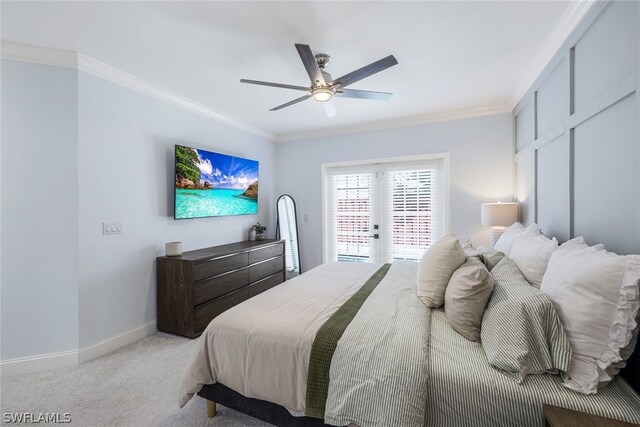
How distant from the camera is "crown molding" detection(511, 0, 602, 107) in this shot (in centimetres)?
167

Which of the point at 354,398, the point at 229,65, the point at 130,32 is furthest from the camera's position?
the point at 229,65

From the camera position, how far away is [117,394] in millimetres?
1894

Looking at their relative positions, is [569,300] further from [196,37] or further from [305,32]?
[196,37]

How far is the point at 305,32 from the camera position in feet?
6.51

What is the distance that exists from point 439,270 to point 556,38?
6.53ft

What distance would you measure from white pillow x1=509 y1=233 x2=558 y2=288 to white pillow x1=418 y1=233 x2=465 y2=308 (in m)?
0.35

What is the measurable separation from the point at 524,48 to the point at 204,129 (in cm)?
350

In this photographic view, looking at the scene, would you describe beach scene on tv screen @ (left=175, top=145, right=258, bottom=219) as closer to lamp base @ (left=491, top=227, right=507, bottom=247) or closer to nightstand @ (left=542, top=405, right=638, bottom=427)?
nightstand @ (left=542, top=405, right=638, bottom=427)

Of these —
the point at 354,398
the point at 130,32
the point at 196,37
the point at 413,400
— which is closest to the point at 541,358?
the point at 413,400

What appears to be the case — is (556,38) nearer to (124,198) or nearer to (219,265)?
(219,265)

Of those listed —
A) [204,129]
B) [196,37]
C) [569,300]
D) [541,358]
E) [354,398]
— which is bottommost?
[354,398]

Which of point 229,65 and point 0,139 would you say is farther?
point 229,65

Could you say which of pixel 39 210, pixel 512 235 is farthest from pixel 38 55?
pixel 512 235

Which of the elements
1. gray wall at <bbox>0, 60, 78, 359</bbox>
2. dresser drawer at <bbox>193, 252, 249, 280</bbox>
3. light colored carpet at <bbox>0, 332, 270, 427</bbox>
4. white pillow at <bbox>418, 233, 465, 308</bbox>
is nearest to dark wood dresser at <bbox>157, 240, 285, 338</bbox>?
dresser drawer at <bbox>193, 252, 249, 280</bbox>
